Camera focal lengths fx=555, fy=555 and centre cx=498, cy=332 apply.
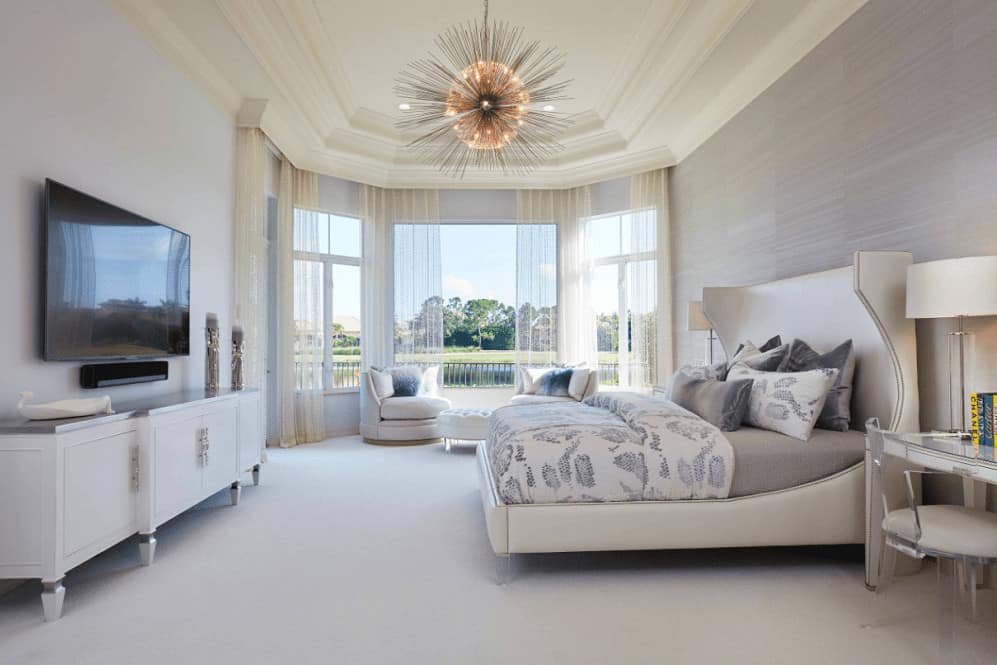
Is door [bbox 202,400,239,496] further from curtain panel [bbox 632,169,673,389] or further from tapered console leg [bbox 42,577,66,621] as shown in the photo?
curtain panel [bbox 632,169,673,389]

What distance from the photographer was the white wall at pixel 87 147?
2.45 meters

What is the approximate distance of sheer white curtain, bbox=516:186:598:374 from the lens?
6.90m

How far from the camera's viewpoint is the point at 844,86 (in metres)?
3.37

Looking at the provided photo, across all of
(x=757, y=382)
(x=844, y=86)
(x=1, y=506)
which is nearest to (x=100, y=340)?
(x=1, y=506)

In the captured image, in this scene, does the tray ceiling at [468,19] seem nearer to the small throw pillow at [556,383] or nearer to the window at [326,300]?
the window at [326,300]

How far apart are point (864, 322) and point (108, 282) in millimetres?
4102

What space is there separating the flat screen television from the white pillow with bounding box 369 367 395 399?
2.32 metres

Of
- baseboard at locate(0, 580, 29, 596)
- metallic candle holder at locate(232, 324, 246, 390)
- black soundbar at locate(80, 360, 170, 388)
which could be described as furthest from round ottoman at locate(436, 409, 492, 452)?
baseboard at locate(0, 580, 29, 596)

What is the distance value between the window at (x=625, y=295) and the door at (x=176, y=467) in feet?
14.9

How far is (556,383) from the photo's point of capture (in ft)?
20.2

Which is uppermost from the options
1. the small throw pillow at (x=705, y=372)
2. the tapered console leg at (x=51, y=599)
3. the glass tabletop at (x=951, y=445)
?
the small throw pillow at (x=705, y=372)

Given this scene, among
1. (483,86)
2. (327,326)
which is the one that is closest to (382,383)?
(327,326)

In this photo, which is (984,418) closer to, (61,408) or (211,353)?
(61,408)

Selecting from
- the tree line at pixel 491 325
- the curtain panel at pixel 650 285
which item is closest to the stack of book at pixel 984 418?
the curtain panel at pixel 650 285
